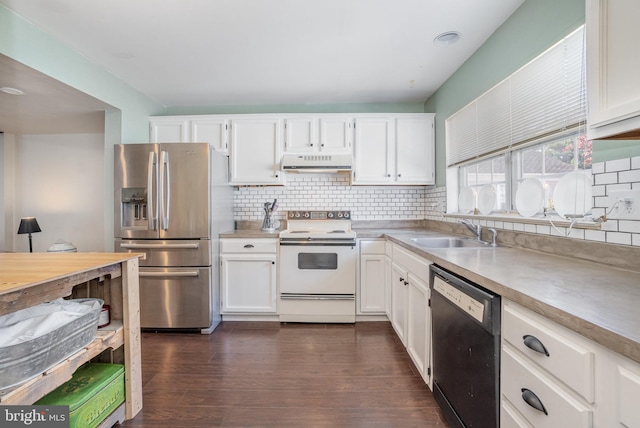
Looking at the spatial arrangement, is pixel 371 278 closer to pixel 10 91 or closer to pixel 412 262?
pixel 412 262

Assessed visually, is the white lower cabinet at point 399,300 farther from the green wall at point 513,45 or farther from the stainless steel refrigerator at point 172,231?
the stainless steel refrigerator at point 172,231

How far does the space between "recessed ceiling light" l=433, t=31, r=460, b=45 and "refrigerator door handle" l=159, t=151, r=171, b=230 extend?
2.55 metres

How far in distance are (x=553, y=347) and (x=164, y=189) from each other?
287 cm

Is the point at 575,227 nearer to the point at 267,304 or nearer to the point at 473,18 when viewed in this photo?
the point at 473,18

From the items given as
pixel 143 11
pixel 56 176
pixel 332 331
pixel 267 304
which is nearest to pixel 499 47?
pixel 143 11

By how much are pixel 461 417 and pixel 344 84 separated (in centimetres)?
283

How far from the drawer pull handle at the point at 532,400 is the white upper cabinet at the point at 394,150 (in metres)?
2.43

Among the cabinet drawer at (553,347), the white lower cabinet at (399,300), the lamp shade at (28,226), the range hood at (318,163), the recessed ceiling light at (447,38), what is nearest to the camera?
the cabinet drawer at (553,347)

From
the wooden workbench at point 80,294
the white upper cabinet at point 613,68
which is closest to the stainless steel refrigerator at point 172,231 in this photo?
the wooden workbench at point 80,294

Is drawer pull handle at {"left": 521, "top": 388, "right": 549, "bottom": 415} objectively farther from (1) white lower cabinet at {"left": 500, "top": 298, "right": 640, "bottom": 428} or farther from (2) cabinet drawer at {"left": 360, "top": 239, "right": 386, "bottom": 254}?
(2) cabinet drawer at {"left": 360, "top": 239, "right": 386, "bottom": 254}

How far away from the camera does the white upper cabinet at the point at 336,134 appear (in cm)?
312

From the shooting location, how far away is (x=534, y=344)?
0.86m

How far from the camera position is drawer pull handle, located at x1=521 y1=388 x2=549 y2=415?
2.76 feet

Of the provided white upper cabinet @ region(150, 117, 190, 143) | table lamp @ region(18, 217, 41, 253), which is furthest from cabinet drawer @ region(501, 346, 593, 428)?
table lamp @ region(18, 217, 41, 253)
